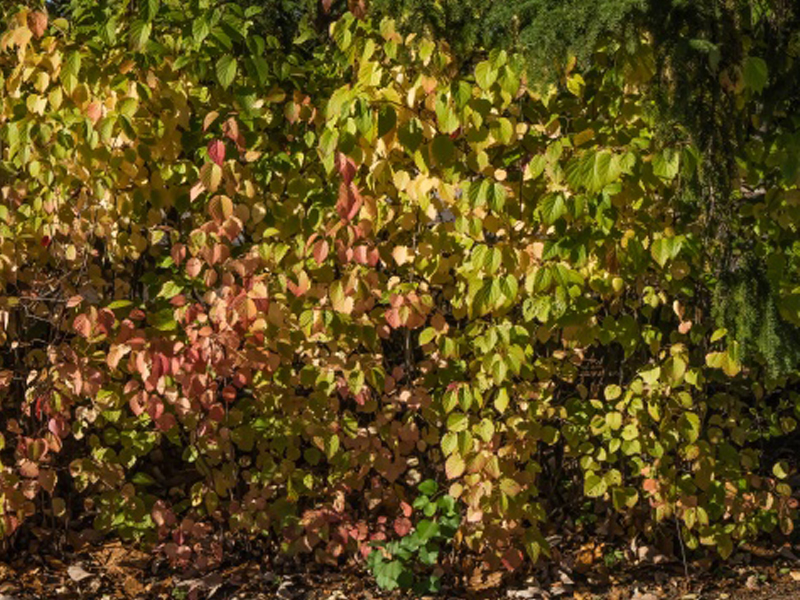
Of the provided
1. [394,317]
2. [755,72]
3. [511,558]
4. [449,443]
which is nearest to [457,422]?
[449,443]

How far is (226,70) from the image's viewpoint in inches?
132

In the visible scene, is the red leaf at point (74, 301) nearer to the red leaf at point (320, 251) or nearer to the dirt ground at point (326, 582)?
the red leaf at point (320, 251)

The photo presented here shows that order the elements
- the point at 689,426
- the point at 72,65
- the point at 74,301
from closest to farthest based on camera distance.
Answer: the point at 72,65 < the point at 74,301 < the point at 689,426

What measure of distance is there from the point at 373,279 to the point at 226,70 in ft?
2.55

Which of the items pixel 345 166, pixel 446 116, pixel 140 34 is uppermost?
pixel 140 34

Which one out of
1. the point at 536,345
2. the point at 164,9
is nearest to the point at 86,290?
the point at 164,9

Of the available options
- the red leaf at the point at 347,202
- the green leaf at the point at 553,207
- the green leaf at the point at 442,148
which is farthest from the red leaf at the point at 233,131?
the green leaf at the point at 553,207

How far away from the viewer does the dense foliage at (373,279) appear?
3.33 meters

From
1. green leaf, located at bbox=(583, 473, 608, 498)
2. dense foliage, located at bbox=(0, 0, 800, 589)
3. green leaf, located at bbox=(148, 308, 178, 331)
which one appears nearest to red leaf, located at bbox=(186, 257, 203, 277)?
dense foliage, located at bbox=(0, 0, 800, 589)

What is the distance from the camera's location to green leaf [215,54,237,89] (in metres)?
3.34

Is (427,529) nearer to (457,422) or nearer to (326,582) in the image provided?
(457,422)

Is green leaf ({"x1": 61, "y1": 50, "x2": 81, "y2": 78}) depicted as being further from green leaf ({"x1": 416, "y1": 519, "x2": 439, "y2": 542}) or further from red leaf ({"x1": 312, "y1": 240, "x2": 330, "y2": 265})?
green leaf ({"x1": 416, "y1": 519, "x2": 439, "y2": 542})

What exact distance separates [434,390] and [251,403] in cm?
64

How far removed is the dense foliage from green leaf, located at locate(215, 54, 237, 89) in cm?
1
